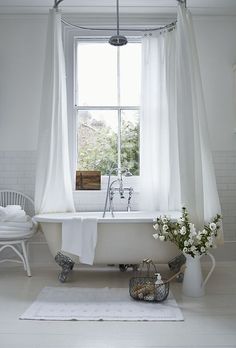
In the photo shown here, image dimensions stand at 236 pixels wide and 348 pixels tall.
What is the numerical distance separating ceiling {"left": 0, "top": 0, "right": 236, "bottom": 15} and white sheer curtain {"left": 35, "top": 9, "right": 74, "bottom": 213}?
15.1 inches

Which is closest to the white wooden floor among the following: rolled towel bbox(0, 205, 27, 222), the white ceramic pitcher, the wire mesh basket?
the white ceramic pitcher

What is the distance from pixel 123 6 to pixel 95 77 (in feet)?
2.81

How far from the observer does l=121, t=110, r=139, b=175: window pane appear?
14.8 ft

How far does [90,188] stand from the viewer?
4.38m

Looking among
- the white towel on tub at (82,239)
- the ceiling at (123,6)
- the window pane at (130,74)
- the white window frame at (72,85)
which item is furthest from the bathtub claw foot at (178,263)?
the ceiling at (123,6)

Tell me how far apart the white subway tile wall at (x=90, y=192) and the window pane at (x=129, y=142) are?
0.39 meters

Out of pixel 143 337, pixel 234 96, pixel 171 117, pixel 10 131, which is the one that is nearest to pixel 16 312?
pixel 143 337

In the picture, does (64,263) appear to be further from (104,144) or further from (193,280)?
(104,144)

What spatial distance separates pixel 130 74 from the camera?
4512 millimetres

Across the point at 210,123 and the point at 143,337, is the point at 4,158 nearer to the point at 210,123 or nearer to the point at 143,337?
the point at 210,123

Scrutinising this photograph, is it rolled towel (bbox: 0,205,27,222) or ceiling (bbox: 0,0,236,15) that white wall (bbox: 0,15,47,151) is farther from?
rolled towel (bbox: 0,205,27,222)

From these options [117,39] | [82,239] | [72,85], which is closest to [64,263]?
[82,239]

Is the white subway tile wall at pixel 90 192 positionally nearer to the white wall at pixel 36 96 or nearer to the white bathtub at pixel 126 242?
the white wall at pixel 36 96

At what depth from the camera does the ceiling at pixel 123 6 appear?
4137mm
